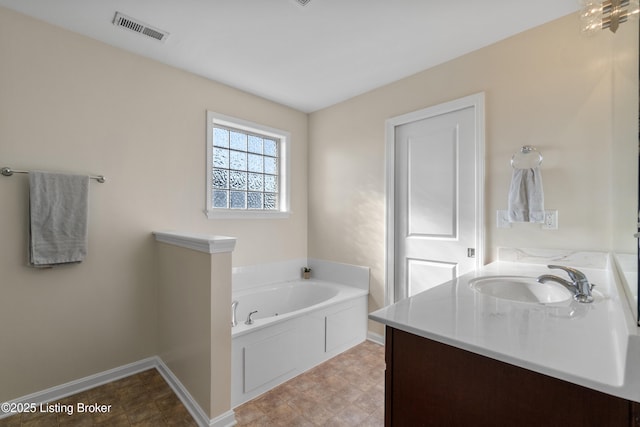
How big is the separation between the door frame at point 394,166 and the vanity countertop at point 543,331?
92cm

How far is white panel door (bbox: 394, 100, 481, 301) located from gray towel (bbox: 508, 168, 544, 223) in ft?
0.96

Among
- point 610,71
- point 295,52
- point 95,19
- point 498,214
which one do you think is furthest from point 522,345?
point 95,19

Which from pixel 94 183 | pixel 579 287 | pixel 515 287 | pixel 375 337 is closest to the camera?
pixel 579 287

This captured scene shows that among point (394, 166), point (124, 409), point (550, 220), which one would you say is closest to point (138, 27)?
point (394, 166)

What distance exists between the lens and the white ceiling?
1.73 metres

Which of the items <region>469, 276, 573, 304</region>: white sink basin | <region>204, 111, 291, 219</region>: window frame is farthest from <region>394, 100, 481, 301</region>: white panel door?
<region>204, 111, 291, 219</region>: window frame

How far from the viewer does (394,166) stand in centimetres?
266

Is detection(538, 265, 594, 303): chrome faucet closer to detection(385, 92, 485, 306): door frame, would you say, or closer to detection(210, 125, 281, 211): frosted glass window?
detection(385, 92, 485, 306): door frame

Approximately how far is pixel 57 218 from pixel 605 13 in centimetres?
301

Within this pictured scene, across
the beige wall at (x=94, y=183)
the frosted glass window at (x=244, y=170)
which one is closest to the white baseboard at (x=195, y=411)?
the beige wall at (x=94, y=183)

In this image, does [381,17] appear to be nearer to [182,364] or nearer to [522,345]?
[522,345]

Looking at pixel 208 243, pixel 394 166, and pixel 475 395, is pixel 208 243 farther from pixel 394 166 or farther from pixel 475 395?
pixel 394 166

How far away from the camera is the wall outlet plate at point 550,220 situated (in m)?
1.80

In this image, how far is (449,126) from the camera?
231 centimetres
